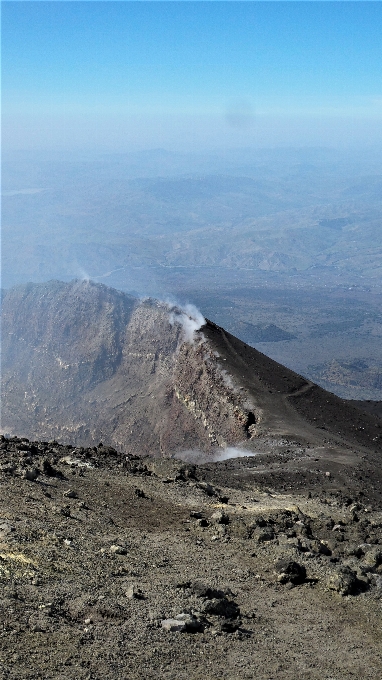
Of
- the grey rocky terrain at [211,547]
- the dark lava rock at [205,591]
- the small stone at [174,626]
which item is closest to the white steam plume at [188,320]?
the grey rocky terrain at [211,547]

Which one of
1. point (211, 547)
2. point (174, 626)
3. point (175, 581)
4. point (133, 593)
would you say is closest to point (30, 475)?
point (211, 547)

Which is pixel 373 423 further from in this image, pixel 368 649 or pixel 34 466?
pixel 368 649

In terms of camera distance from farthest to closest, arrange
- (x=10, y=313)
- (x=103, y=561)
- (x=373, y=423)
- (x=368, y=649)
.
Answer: (x=10, y=313), (x=373, y=423), (x=103, y=561), (x=368, y=649)

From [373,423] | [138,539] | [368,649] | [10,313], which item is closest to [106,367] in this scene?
[10,313]

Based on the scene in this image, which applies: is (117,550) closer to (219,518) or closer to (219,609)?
(219,609)

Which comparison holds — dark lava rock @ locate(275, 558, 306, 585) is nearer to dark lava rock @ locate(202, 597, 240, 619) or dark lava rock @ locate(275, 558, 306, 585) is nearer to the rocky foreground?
the rocky foreground
